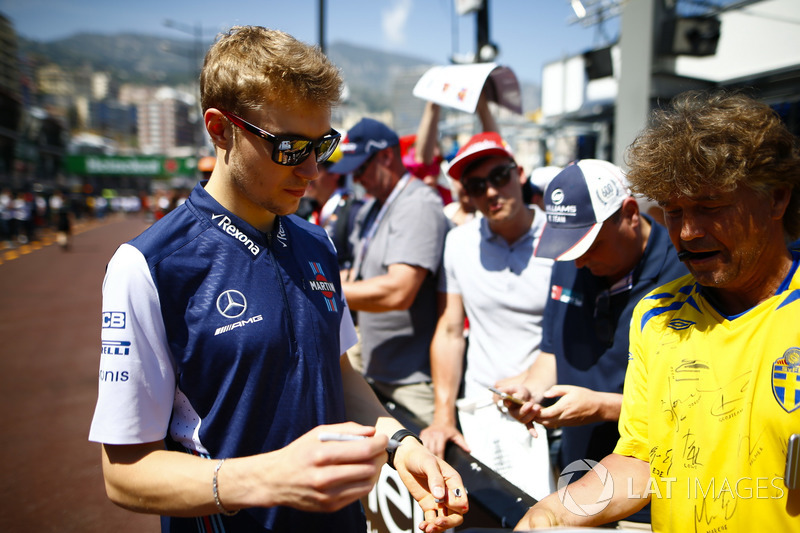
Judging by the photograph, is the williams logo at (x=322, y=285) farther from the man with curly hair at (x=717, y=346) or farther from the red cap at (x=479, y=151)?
the red cap at (x=479, y=151)

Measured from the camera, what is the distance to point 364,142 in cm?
377

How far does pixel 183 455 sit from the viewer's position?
130cm

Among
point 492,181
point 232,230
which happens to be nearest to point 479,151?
point 492,181

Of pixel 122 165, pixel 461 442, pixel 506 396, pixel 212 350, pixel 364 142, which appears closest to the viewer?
pixel 212 350

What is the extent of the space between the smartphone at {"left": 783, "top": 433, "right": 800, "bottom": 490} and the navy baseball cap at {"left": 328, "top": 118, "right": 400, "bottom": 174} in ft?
9.81

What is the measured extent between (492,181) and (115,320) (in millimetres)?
2219

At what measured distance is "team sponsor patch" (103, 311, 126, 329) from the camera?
132cm

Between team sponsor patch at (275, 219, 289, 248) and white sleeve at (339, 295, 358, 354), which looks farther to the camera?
white sleeve at (339, 295, 358, 354)

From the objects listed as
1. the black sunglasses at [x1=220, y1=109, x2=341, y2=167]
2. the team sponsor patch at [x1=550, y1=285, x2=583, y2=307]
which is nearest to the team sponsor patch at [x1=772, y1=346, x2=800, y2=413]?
the team sponsor patch at [x1=550, y1=285, x2=583, y2=307]

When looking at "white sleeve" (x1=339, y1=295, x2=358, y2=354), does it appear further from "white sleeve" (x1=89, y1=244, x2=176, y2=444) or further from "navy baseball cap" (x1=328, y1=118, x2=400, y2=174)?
"navy baseball cap" (x1=328, y1=118, x2=400, y2=174)

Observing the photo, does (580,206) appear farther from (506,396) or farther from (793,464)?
(793,464)

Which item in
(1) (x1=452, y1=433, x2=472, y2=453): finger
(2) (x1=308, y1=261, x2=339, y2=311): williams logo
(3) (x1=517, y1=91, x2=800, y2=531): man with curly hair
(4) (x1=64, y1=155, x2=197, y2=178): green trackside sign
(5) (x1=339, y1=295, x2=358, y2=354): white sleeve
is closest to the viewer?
(3) (x1=517, y1=91, x2=800, y2=531): man with curly hair

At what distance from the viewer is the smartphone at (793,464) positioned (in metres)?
1.24

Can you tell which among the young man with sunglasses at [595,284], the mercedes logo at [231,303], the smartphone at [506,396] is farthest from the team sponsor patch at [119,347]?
the young man with sunglasses at [595,284]
